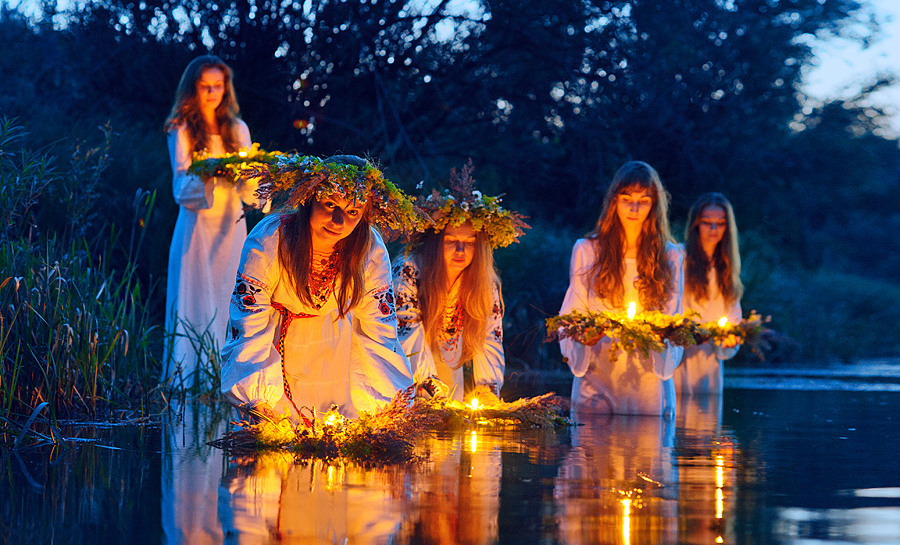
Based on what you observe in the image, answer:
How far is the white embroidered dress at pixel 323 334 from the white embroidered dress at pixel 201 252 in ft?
8.71

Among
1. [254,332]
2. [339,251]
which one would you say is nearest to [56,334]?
[254,332]

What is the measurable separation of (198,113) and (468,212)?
2489mm

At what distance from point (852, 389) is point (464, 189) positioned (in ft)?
18.8

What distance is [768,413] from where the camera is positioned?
848 cm

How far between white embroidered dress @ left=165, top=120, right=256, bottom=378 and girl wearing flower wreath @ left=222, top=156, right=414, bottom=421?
8.74 ft

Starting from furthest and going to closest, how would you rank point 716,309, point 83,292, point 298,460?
point 716,309, point 83,292, point 298,460

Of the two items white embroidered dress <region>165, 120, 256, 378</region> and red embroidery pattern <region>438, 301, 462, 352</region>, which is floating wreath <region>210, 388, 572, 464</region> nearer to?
red embroidery pattern <region>438, 301, 462, 352</region>

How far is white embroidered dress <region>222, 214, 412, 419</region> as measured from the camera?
18.1 ft

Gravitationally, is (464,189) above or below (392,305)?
above

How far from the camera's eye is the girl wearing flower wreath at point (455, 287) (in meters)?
7.11

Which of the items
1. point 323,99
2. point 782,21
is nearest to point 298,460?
point 323,99

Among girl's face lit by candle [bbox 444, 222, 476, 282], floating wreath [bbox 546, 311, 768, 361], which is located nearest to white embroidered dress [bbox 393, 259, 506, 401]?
girl's face lit by candle [bbox 444, 222, 476, 282]

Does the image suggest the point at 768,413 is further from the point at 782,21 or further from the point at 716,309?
the point at 782,21

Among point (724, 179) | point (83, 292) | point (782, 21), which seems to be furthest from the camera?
point (782, 21)
